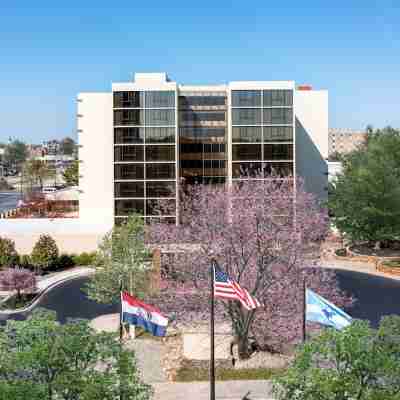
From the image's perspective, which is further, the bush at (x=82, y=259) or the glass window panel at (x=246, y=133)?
the glass window panel at (x=246, y=133)

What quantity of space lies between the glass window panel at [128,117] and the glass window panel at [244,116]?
786 centimetres

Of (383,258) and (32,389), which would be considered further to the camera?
(383,258)

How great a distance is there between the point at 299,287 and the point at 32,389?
1446 centimetres

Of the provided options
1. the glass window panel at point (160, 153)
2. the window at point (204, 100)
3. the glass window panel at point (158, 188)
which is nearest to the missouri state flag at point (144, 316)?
the glass window panel at point (158, 188)

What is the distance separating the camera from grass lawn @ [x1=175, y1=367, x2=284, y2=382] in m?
21.9

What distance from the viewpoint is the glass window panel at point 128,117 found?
48.4m

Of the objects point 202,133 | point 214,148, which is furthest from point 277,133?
point 202,133

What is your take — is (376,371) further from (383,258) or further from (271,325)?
(383,258)

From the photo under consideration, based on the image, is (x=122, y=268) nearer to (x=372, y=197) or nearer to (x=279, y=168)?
(x=279, y=168)

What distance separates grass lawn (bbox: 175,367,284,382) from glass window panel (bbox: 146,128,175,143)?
2846 centimetres

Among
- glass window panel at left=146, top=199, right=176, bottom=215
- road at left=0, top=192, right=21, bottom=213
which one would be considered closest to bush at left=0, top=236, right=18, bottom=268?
glass window panel at left=146, top=199, right=176, bottom=215

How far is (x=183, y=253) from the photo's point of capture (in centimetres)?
2597

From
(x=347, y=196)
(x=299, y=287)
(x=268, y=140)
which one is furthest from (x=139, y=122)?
(x=299, y=287)

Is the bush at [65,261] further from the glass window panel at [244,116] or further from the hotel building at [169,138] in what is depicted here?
the glass window panel at [244,116]
